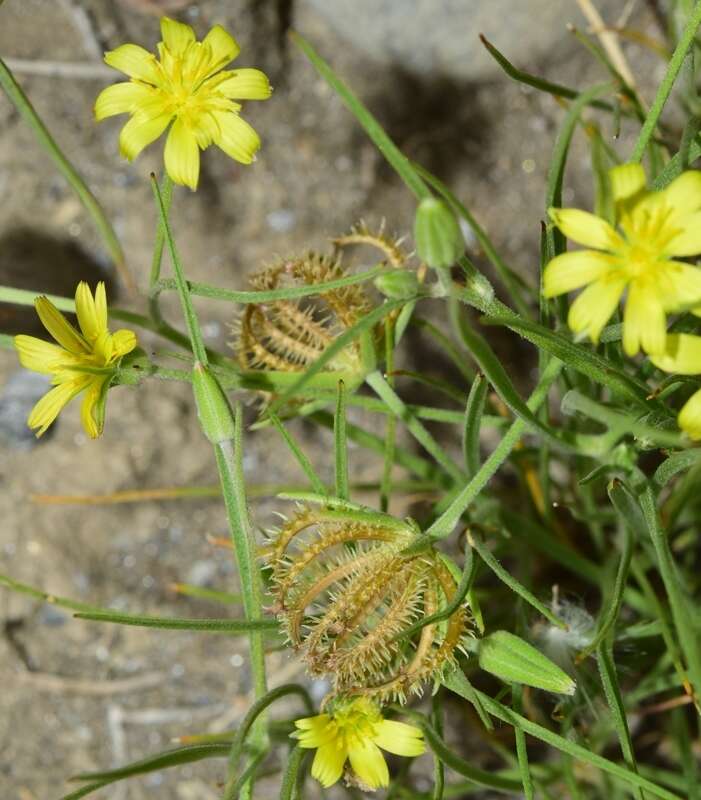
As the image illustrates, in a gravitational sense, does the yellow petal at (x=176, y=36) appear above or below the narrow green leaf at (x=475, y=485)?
above

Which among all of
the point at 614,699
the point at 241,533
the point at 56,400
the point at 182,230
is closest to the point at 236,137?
the point at 56,400

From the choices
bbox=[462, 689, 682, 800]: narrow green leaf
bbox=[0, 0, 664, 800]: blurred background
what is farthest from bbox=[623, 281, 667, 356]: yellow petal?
bbox=[0, 0, 664, 800]: blurred background

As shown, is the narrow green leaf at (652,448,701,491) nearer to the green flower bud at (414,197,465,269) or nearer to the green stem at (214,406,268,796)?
the green flower bud at (414,197,465,269)

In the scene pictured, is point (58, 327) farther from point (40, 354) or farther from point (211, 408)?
point (211, 408)

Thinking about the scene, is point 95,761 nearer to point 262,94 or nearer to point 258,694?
point 258,694

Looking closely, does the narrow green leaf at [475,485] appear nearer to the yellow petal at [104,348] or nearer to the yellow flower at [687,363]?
the yellow flower at [687,363]

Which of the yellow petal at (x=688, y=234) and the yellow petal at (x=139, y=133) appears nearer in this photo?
the yellow petal at (x=688, y=234)

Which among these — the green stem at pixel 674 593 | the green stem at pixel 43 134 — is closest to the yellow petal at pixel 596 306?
the green stem at pixel 674 593
